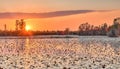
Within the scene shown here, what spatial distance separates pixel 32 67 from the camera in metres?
32.5

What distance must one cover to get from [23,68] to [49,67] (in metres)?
2.27

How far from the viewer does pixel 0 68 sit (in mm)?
30953

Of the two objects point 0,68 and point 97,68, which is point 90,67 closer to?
point 97,68

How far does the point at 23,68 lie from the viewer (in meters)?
31.8

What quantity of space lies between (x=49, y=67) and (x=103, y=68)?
4664 mm

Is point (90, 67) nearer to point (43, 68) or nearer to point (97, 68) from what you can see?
point (97, 68)

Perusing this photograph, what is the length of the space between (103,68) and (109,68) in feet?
1.67

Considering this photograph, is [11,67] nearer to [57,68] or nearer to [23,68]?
[23,68]

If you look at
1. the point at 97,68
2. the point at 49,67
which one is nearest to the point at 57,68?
the point at 49,67

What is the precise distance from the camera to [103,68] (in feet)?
104

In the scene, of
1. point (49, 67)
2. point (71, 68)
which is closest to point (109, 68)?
point (71, 68)

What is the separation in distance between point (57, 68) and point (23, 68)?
9.56 feet

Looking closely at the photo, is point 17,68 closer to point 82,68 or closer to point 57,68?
point 57,68

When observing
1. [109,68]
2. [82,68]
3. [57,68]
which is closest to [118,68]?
[109,68]
